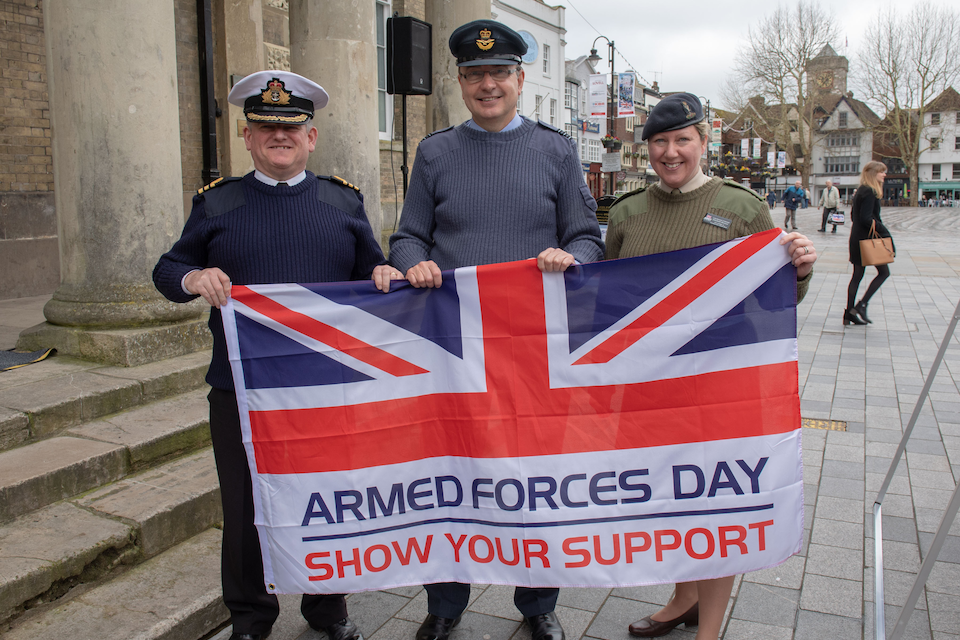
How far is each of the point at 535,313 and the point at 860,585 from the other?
6.68 ft

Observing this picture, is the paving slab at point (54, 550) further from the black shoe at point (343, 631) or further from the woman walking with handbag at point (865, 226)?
the woman walking with handbag at point (865, 226)

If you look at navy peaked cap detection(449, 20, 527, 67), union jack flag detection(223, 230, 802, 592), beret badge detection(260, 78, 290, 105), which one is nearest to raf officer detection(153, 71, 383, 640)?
beret badge detection(260, 78, 290, 105)

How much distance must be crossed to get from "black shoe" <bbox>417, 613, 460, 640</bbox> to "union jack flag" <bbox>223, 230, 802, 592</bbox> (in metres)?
0.33

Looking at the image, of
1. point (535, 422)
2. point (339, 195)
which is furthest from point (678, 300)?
point (339, 195)

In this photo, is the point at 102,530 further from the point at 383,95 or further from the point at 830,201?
the point at 830,201

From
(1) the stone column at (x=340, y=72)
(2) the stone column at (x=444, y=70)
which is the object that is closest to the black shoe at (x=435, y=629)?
(1) the stone column at (x=340, y=72)

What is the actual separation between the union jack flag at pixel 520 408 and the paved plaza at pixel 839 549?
0.58 m

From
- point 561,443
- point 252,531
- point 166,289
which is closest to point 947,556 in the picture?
point 561,443

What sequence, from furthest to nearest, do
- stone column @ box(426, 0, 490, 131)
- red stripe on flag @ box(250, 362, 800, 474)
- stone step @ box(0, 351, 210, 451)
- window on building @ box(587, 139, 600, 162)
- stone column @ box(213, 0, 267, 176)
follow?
window on building @ box(587, 139, 600, 162), stone column @ box(213, 0, 267, 176), stone column @ box(426, 0, 490, 131), stone step @ box(0, 351, 210, 451), red stripe on flag @ box(250, 362, 800, 474)

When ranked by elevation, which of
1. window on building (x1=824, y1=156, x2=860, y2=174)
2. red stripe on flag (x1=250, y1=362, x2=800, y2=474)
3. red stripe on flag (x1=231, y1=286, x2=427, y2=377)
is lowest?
red stripe on flag (x1=250, y1=362, x2=800, y2=474)

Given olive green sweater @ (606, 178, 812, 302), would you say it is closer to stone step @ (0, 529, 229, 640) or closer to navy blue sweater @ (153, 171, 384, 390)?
navy blue sweater @ (153, 171, 384, 390)

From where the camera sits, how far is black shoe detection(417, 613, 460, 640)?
2.98m

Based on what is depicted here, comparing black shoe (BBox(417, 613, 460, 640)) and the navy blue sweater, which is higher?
the navy blue sweater

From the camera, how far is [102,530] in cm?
346
